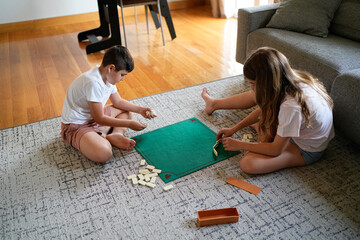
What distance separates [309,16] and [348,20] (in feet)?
0.84

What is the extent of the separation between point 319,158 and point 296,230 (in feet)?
1.65

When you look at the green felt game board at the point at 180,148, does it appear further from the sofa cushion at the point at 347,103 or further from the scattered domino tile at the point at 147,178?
the sofa cushion at the point at 347,103

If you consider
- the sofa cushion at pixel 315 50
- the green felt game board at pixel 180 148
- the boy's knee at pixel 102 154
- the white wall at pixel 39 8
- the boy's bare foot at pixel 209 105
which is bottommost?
the green felt game board at pixel 180 148

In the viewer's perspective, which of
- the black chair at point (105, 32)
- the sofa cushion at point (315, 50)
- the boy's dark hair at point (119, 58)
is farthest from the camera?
the black chair at point (105, 32)

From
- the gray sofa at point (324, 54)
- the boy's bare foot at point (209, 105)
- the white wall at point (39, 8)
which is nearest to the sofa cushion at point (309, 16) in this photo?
the gray sofa at point (324, 54)

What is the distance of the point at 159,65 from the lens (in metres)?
2.89

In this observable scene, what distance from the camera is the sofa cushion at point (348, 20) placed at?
2152 millimetres

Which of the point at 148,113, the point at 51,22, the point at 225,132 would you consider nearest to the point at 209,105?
the point at 225,132

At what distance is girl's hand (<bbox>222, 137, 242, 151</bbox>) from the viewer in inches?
64.3

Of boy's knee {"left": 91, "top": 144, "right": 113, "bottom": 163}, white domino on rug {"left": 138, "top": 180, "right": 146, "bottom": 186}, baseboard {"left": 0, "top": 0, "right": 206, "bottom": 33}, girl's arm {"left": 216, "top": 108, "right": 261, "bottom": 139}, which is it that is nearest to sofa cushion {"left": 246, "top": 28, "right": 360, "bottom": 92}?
girl's arm {"left": 216, "top": 108, "right": 261, "bottom": 139}

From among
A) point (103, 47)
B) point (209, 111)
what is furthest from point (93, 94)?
point (103, 47)

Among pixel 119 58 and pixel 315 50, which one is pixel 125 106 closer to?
pixel 119 58

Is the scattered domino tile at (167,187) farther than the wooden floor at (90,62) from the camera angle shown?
No

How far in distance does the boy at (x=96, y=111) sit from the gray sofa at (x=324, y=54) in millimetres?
1082
